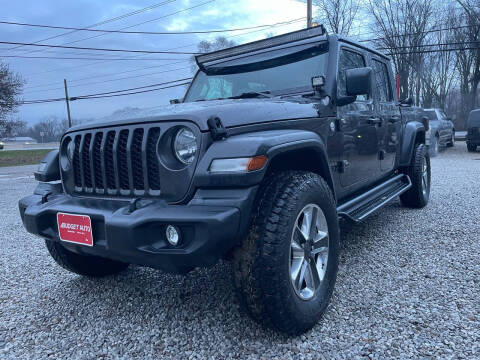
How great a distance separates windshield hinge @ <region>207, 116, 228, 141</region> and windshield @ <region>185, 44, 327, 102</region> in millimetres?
1045

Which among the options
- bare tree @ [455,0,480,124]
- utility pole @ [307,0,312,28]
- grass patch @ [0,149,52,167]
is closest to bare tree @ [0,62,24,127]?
grass patch @ [0,149,52,167]

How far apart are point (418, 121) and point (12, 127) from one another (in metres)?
26.3

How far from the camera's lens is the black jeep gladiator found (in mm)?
1867

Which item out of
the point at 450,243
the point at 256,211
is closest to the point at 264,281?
the point at 256,211

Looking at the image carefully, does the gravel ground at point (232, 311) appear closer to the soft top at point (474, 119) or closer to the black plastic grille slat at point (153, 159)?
the black plastic grille slat at point (153, 159)

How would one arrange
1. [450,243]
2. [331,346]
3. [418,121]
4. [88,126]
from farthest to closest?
[418,121] → [450,243] → [88,126] → [331,346]

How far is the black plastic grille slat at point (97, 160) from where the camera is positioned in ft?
7.63

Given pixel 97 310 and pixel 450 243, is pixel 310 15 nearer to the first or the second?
pixel 450 243

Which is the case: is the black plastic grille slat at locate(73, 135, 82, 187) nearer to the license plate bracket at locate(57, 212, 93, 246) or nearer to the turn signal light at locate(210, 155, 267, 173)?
the license plate bracket at locate(57, 212, 93, 246)

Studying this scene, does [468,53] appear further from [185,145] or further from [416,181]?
[185,145]

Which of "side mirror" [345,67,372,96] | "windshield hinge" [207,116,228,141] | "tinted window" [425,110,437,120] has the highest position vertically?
"side mirror" [345,67,372,96]

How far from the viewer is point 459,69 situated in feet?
111

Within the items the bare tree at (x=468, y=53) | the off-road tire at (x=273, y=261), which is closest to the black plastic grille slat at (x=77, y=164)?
the off-road tire at (x=273, y=261)

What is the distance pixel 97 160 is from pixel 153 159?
481mm
